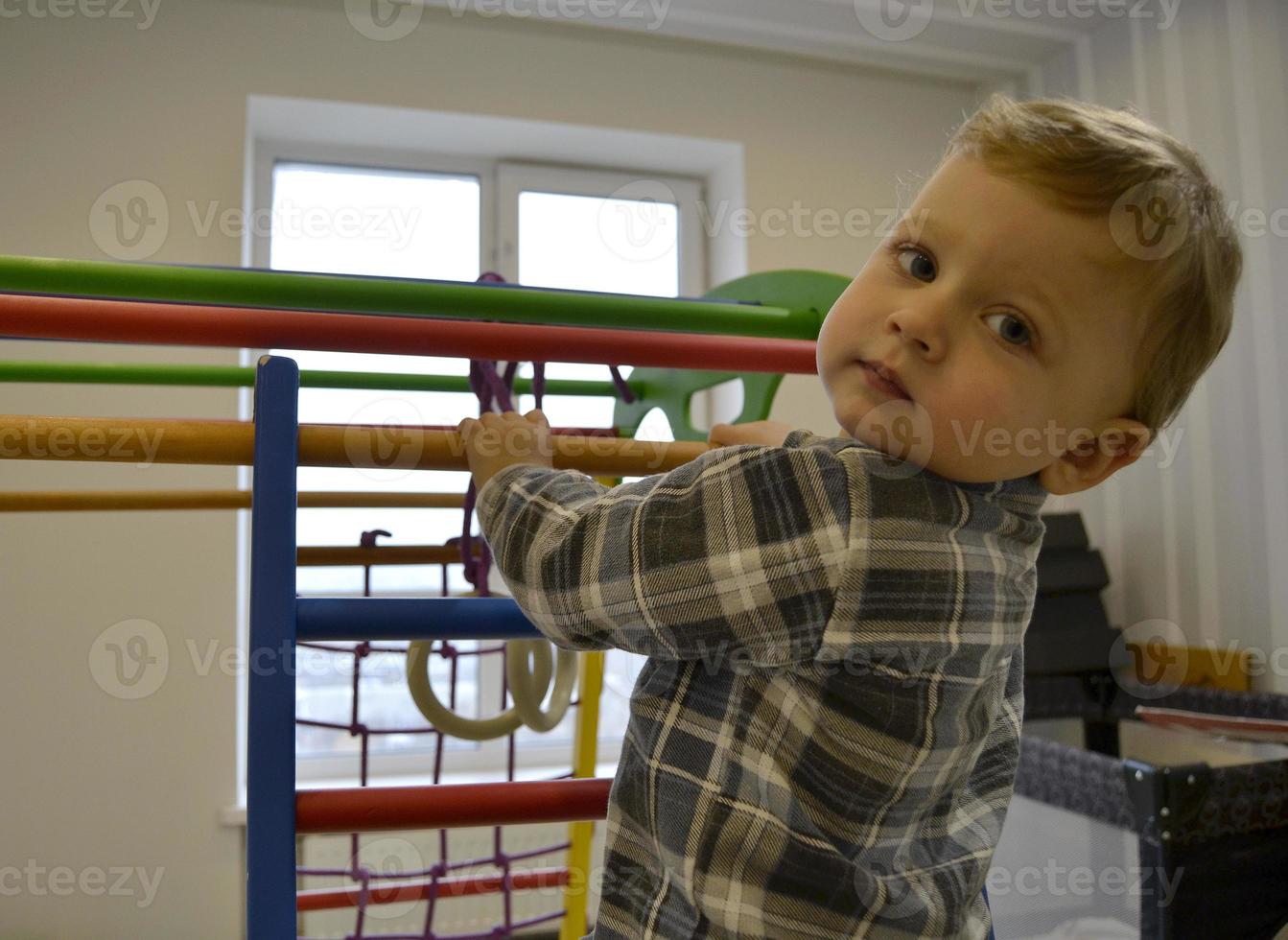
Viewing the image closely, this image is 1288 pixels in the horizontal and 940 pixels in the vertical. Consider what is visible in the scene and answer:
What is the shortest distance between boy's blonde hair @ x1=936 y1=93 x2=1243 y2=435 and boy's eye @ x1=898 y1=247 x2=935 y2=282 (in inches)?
2.6

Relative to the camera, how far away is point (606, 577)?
0.63m

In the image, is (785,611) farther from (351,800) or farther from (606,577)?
(351,800)

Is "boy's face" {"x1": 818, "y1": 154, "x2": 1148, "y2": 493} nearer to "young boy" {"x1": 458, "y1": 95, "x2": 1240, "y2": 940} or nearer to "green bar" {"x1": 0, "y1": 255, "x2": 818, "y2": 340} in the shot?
"young boy" {"x1": 458, "y1": 95, "x2": 1240, "y2": 940}

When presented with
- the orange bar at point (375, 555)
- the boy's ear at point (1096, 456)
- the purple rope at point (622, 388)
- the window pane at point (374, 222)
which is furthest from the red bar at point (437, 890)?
the window pane at point (374, 222)

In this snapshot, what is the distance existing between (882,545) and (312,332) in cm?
43

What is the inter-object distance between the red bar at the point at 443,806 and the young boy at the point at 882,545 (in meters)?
0.10

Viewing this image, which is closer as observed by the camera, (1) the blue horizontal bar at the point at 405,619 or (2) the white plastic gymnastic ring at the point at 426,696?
(1) the blue horizontal bar at the point at 405,619

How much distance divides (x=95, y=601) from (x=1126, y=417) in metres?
2.37

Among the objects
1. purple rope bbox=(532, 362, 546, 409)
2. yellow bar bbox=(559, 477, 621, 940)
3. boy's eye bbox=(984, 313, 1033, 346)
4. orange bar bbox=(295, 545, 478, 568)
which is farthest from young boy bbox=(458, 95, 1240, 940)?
yellow bar bbox=(559, 477, 621, 940)

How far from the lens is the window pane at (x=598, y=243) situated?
305 centimetres

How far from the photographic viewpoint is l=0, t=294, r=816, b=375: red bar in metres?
0.77

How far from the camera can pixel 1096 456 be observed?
723 millimetres

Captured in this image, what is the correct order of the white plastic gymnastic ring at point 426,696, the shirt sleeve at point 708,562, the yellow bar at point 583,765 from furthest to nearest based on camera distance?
the yellow bar at point 583,765 → the white plastic gymnastic ring at point 426,696 → the shirt sleeve at point 708,562

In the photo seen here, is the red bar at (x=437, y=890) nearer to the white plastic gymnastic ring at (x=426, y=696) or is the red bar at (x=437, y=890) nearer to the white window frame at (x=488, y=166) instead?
the white plastic gymnastic ring at (x=426, y=696)
